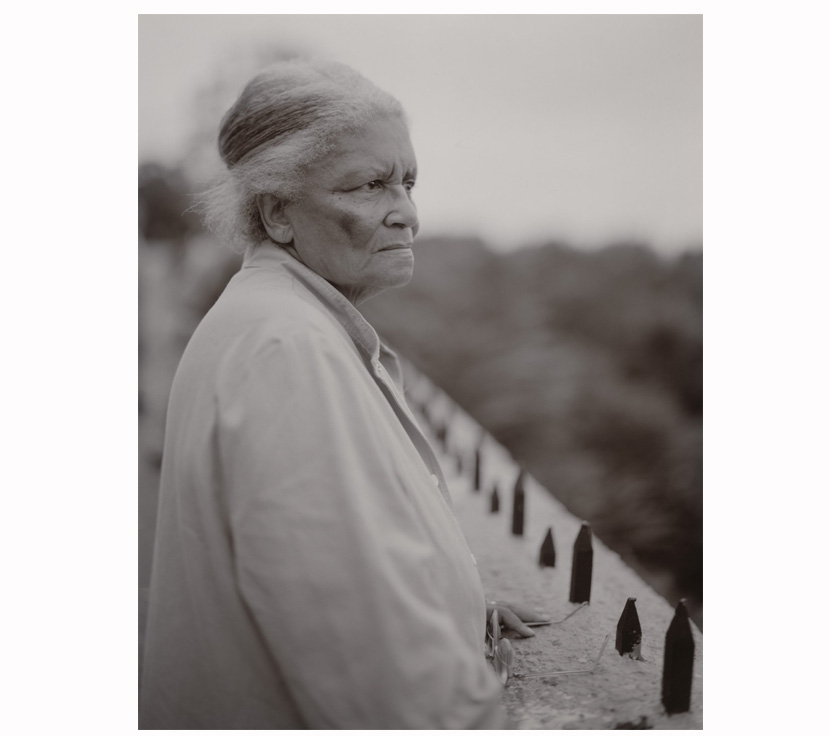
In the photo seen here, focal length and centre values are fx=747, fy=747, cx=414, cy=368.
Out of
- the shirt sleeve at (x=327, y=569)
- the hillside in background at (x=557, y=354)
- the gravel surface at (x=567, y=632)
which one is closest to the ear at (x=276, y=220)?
the shirt sleeve at (x=327, y=569)

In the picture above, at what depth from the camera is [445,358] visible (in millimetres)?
9648

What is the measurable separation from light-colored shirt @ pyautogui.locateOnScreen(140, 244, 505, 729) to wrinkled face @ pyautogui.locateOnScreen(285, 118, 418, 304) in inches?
9.0

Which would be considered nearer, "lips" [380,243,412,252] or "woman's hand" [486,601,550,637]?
"lips" [380,243,412,252]

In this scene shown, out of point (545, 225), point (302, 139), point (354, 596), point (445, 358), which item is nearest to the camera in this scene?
point (354, 596)

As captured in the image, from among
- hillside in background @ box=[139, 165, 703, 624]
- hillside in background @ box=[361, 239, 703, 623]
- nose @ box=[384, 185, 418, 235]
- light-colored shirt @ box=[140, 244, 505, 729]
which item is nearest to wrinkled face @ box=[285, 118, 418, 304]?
nose @ box=[384, 185, 418, 235]

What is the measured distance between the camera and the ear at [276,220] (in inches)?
74.4

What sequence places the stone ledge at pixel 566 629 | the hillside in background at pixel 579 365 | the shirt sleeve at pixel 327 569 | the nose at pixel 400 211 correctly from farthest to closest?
the hillside in background at pixel 579 365 < the stone ledge at pixel 566 629 < the nose at pixel 400 211 < the shirt sleeve at pixel 327 569

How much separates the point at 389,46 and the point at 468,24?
0.88 ft

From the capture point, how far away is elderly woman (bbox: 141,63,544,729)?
1.47 m

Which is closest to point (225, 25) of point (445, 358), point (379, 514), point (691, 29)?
point (691, 29)

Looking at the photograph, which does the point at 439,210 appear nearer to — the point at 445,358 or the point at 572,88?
the point at 572,88

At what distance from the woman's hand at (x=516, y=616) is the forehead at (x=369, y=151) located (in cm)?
134

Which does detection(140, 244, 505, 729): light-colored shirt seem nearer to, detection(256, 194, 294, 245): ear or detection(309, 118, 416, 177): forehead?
detection(256, 194, 294, 245): ear

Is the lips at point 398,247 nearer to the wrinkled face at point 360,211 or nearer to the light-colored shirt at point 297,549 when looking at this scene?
the wrinkled face at point 360,211
